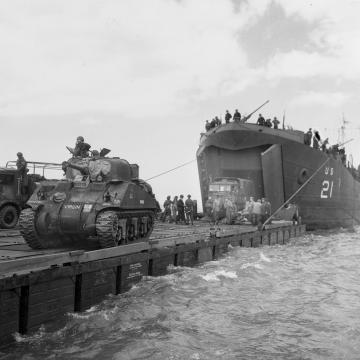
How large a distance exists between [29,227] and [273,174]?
21.3 m

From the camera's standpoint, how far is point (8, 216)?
750 inches

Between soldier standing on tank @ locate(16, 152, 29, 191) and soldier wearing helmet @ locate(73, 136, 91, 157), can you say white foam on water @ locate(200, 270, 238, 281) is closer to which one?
soldier wearing helmet @ locate(73, 136, 91, 157)

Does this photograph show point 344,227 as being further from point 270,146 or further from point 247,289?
point 247,289

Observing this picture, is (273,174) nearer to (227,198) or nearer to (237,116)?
(237,116)

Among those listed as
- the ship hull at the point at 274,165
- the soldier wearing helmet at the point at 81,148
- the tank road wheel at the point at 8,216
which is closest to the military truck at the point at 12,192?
the tank road wheel at the point at 8,216

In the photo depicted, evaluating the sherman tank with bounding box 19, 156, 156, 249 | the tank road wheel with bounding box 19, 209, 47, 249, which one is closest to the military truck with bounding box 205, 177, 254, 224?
the sherman tank with bounding box 19, 156, 156, 249

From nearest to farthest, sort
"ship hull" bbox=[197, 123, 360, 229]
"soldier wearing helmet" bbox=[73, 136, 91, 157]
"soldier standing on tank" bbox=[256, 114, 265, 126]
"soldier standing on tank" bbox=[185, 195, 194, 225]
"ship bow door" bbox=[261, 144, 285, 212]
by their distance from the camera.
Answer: "soldier wearing helmet" bbox=[73, 136, 91, 157] < "soldier standing on tank" bbox=[185, 195, 194, 225] < "ship bow door" bbox=[261, 144, 285, 212] < "ship hull" bbox=[197, 123, 360, 229] < "soldier standing on tank" bbox=[256, 114, 265, 126]

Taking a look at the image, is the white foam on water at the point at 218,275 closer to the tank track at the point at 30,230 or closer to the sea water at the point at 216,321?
the sea water at the point at 216,321

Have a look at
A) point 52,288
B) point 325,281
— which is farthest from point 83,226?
point 325,281

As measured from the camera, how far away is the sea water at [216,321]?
7.12 metres

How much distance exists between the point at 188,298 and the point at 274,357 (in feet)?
12.6

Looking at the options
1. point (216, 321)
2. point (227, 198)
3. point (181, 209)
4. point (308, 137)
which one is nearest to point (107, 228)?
point (216, 321)

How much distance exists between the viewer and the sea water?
7.12 meters

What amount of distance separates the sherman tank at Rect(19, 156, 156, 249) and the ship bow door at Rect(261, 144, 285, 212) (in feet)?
59.0
